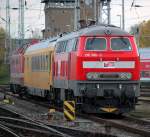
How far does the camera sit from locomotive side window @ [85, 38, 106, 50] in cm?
2217

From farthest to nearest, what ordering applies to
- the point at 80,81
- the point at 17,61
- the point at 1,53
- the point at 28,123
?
the point at 1,53 < the point at 17,61 < the point at 80,81 < the point at 28,123

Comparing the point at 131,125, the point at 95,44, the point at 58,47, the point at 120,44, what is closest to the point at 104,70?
the point at 95,44

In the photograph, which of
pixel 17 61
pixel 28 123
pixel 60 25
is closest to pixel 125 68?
pixel 28 123

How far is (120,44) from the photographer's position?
22.4 meters


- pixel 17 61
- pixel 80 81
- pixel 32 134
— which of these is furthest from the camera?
pixel 17 61

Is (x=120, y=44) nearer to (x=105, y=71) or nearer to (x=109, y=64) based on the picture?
(x=109, y=64)

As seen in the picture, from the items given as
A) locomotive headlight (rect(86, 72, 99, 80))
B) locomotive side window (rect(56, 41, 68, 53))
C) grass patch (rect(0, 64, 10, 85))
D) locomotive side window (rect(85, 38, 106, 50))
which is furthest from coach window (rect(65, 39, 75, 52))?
grass patch (rect(0, 64, 10, 85))

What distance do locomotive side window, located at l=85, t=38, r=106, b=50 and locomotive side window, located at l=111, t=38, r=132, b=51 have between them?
352mm

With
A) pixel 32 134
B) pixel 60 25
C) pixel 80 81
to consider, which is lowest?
pixel 32 134

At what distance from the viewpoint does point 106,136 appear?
15.1 metres

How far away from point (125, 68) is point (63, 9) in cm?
10618

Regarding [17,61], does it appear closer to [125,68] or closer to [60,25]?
[125,68]

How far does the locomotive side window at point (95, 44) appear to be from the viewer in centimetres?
2217

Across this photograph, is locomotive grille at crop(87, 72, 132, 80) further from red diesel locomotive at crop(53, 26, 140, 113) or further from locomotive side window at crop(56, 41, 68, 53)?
locomotive side window at crop(56, 41, 68, 53)
